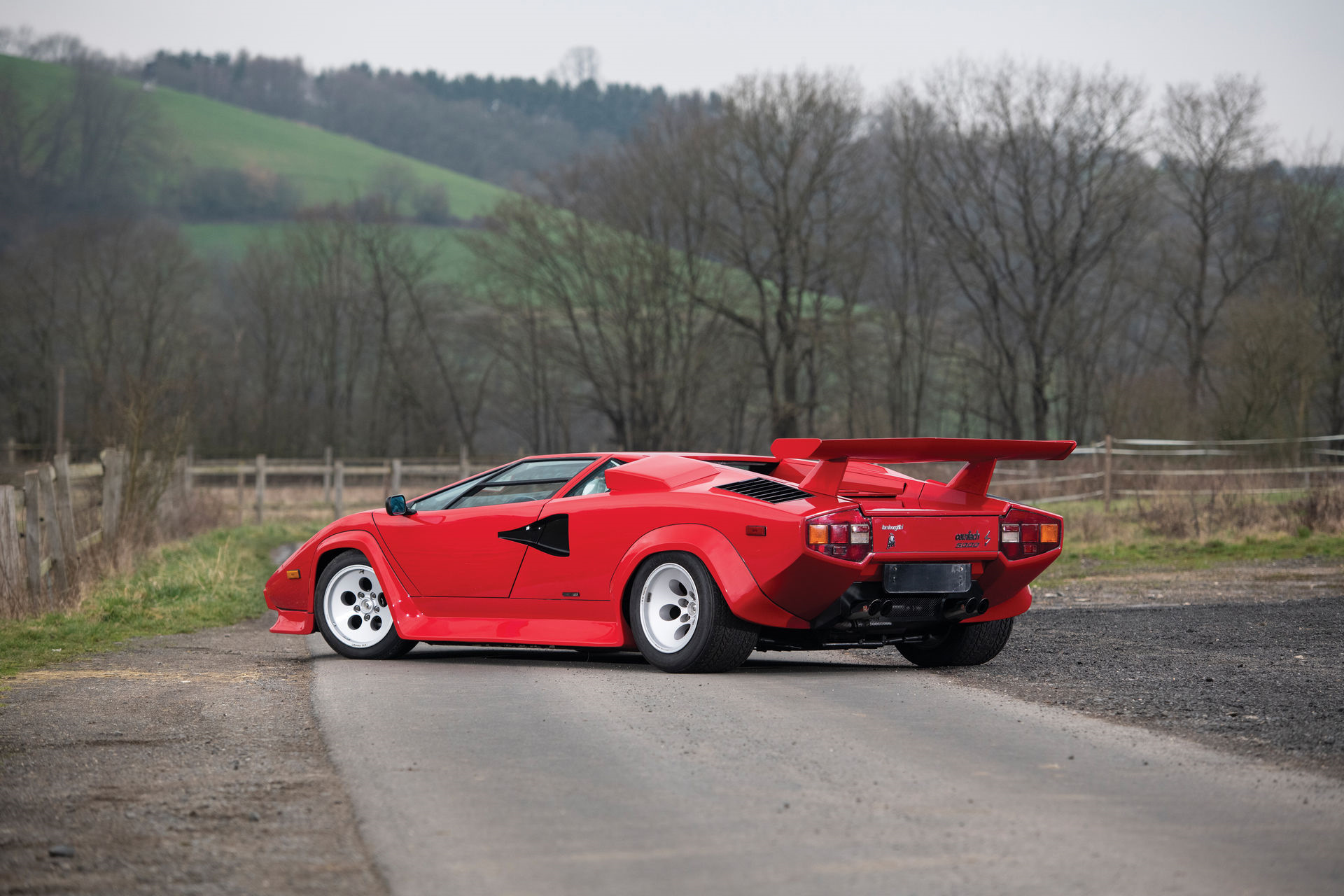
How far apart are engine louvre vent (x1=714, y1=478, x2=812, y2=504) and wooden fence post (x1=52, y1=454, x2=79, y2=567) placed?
939cm

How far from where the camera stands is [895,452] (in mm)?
8312

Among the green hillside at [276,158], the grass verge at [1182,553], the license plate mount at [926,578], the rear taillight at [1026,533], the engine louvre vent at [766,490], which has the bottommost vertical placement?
the grass verge at [1182,553]

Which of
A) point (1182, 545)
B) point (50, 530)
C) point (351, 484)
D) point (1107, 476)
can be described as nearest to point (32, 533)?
point (50, 530)

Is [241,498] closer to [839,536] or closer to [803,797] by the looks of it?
[839,536]

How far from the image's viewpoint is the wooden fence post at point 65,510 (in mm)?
15422

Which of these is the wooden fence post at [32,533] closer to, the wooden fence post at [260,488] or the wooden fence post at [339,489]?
the wooden fence post at [260,488]

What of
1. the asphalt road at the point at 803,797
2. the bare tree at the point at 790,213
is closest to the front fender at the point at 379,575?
the asphalt road at the point at 803,797

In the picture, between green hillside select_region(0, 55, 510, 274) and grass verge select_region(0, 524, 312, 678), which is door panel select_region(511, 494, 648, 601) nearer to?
grass verge select_region(0, 524, 312, 678)

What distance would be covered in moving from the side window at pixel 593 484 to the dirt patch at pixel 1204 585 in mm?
6351

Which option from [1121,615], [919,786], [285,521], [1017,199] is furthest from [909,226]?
[919,786]

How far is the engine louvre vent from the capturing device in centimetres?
856

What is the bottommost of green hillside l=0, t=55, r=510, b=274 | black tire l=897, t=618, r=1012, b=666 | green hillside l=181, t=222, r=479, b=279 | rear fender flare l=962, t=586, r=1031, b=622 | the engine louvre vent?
black tire l=897, t=618, r=1012, b=666

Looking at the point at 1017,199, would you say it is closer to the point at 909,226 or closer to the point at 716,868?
the point at 909,226

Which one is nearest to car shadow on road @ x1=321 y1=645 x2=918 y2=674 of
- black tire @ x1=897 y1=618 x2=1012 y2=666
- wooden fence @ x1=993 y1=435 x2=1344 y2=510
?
black tire @ x1=897 y1=618 x2=1012 y2=666
